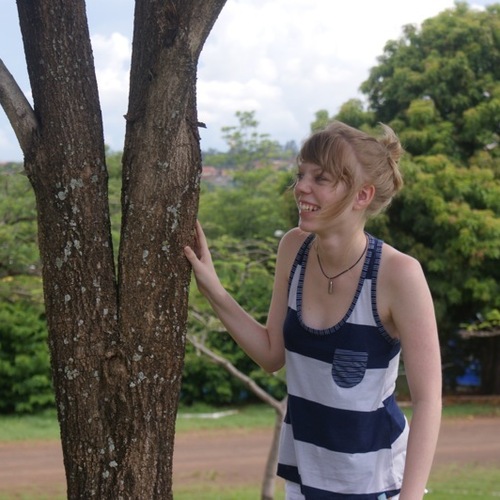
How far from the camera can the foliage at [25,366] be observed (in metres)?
14.1

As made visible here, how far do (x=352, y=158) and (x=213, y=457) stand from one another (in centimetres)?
974

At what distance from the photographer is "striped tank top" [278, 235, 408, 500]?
2385mm

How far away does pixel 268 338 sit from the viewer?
8.89 ft

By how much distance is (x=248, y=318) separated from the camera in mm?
2768

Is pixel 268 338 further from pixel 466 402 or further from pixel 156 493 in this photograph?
pixel 466 402

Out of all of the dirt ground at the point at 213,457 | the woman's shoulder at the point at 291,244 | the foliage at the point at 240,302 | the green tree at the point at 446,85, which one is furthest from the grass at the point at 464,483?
the woman's shoulder at the point at 291,244

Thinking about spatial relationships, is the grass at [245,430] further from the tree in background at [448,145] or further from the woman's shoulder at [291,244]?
the woman's shoulder at [291,244]

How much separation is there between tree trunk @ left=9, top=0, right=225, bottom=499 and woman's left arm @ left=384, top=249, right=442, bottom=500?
63 cm

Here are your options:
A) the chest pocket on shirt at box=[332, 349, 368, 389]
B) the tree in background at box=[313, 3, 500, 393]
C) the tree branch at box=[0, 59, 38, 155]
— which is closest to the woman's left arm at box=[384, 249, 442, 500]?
the chest pocket on shirt at box=[332, 349, 368, 389]

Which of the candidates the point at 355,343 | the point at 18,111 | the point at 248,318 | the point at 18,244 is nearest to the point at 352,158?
the point at 355,343

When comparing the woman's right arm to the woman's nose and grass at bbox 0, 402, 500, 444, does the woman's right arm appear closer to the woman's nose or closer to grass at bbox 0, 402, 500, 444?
the woman's nose

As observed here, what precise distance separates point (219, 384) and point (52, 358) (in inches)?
505

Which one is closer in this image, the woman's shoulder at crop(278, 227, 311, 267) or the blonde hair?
the blonde hair

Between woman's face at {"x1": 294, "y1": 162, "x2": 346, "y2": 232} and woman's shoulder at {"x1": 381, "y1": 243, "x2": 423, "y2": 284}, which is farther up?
woman's face at {"x1": 294, "y1": 162, "x2": 346, "y2": 232}
